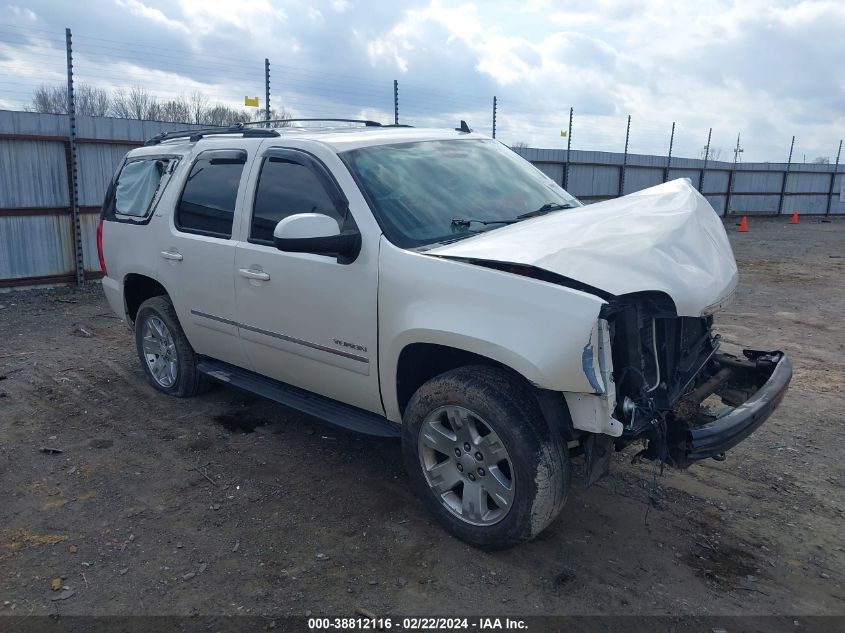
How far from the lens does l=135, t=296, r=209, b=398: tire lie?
5.27 meters

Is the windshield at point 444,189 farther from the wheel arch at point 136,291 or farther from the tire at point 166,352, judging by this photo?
the wheel arch at point 136,291

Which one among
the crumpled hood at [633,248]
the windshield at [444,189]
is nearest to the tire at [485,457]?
the crumpled hood at [633,248]

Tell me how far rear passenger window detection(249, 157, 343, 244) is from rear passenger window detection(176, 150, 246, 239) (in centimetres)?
26

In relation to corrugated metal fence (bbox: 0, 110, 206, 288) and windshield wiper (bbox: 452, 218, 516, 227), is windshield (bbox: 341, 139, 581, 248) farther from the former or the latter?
corrugated metal fence (bbox: 0, 110, 206, 288)

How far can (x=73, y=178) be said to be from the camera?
10062mm

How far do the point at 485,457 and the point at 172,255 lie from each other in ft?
9.48

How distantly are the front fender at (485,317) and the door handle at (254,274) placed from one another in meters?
0.95

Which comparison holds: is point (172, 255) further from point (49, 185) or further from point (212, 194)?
point (49, 185)

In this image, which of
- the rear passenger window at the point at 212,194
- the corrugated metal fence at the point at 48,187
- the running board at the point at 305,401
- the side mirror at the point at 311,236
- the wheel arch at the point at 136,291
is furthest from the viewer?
the corrugated metal fence at the point at 48,187

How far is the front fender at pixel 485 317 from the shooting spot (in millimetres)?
2828

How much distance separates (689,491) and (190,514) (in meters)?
2.82

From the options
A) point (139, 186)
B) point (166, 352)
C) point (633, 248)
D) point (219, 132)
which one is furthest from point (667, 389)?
point (139, 186)

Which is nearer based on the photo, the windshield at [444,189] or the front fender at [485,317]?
the front fender at [485,317]

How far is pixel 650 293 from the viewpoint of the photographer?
3.04 meters
